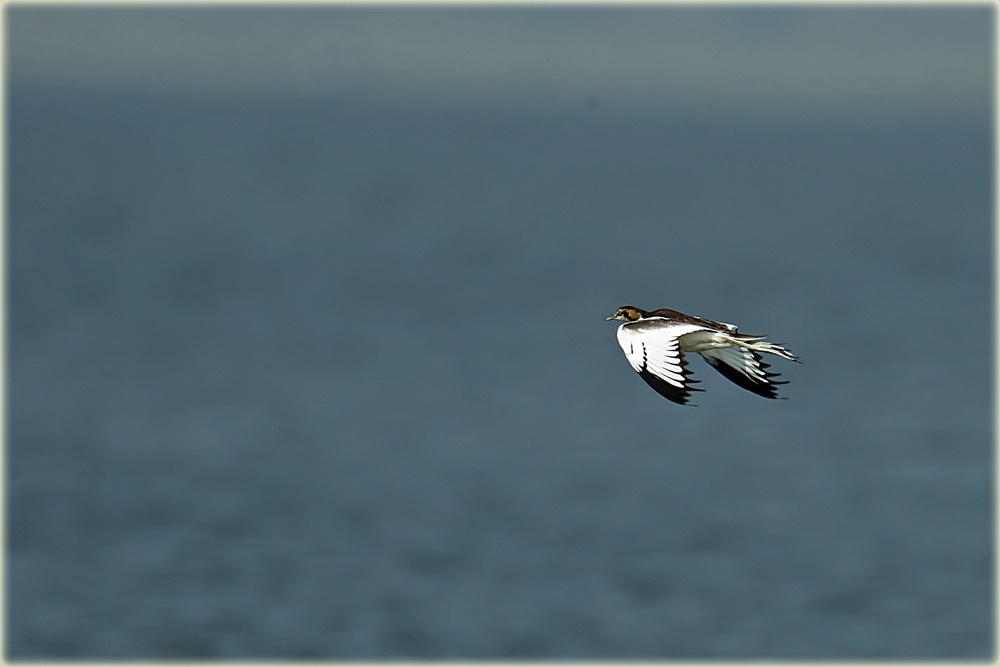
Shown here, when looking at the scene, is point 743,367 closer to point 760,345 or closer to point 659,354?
point 760,345

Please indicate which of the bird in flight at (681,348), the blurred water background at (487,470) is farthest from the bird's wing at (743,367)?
the blurred water background at (487,470)

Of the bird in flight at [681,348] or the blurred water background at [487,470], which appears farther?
the blurred water background at [487,470]

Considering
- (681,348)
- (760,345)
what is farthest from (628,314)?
(760,345)

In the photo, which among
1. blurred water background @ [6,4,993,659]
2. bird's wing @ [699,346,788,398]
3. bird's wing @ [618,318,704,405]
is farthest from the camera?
blurred water background @ [6,4,993,659]

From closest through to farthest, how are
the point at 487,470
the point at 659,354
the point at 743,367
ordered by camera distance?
the point at 659,354 → the point at 743,367 → the point at 487,470

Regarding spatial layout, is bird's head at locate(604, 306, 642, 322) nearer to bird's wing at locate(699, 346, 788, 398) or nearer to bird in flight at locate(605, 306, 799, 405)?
bird in flight at locate(605, 306, 799, 405)

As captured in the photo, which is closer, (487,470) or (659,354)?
(659,354)

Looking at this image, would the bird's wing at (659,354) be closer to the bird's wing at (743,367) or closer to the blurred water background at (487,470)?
the bird's wing at (743,367)

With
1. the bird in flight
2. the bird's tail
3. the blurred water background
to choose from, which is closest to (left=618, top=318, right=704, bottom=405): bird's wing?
the bird in flight
